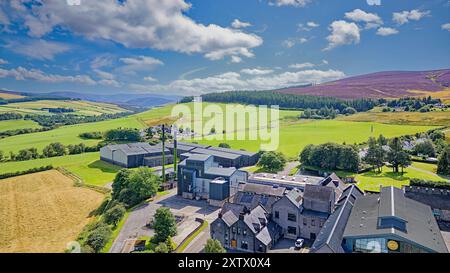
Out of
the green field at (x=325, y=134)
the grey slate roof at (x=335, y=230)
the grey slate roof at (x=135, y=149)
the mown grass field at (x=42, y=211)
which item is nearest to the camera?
the grey slate roof at (x=335, y=230)

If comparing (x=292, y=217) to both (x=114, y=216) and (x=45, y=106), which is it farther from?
(x=45, y=106)

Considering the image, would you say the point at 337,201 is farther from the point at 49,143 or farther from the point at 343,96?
the point at 343,96

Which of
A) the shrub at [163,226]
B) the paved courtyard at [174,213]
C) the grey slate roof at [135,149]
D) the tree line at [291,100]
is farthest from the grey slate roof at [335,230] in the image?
the tree line at [291,100]

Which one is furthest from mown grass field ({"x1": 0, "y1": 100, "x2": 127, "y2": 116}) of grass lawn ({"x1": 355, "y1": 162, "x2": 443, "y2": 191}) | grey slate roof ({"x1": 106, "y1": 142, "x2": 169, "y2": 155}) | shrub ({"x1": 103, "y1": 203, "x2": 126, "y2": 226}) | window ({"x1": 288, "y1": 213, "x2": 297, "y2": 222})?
grass lawn ({"x1": 355, "y1": 162, "x2": 443, "y2": 191})

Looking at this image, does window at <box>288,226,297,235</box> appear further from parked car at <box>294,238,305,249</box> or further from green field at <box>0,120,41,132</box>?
green field at <box>0,120,41,132</box>

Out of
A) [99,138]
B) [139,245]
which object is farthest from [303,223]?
[99,138]

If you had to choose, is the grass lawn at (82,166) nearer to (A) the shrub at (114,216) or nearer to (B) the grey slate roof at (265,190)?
(A) the shrub at (114,216)
